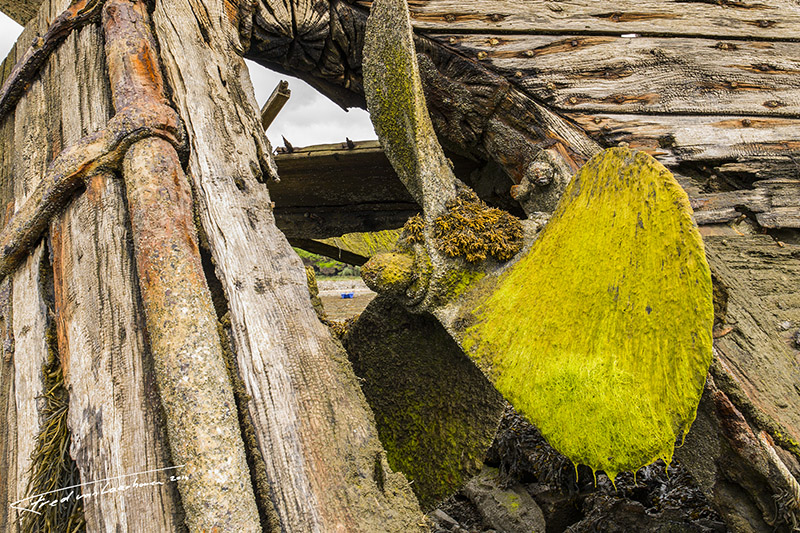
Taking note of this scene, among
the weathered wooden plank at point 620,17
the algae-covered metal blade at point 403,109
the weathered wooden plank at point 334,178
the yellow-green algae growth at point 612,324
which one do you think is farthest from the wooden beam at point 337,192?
the yellow-green algae growth at point 612,324

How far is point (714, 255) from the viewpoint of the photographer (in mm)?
2258

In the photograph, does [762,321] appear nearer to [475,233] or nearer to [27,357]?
[475,233]

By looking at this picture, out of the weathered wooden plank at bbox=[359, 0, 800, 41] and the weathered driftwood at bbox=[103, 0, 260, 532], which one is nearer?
the weathered driftwood at bbox=[103, 0, 260, 532]

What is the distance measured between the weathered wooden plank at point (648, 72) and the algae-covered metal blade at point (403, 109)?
85 centimetres

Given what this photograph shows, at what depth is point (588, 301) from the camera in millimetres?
1492

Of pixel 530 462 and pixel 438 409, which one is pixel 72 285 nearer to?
pixel 438 409

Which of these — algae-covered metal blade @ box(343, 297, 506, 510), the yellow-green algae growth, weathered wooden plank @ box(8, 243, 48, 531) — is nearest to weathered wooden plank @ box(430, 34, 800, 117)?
the yellow-green algae growth

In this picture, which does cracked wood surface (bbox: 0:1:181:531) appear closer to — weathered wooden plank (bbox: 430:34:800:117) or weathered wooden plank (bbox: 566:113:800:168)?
weathered wooden plank (bbox: 430:34:800:117)

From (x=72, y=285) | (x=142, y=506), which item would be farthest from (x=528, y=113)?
(x=142, y=506)

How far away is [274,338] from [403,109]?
3.60 ft

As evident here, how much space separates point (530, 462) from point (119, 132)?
147 inches

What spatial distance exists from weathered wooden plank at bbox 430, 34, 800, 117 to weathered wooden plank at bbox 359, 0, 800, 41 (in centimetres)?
7

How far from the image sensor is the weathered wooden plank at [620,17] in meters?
2.88

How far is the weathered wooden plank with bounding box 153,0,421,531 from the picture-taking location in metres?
1.51
